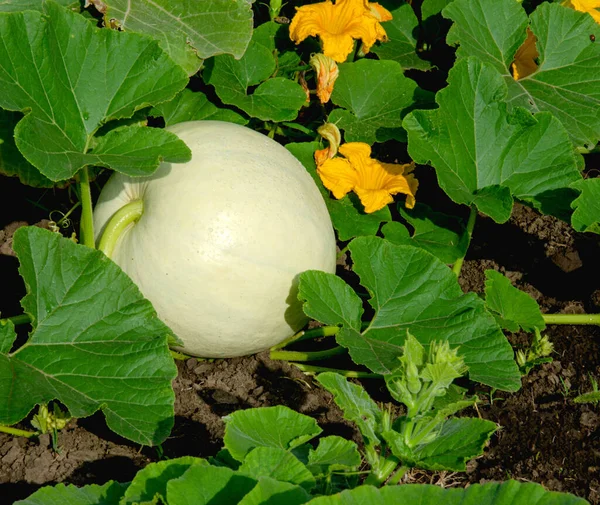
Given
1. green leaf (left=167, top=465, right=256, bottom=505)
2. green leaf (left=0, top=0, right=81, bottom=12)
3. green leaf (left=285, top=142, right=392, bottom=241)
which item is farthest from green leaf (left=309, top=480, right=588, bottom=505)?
green leaf (left=0, top=0, right=81, bottom=12)

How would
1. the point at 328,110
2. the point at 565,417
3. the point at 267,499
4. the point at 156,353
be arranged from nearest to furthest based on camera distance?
the point at 267,499
the point at 156,353
the point at 565,417
the point at 328,110

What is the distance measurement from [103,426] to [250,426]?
0.82 metres

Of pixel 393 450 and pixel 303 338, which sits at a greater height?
pixel 393 450

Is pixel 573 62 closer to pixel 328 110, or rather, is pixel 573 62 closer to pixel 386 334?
pixel 328 110

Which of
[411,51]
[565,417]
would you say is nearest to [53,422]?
[565,417]

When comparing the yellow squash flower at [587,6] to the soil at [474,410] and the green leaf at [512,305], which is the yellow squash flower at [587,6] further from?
the green leaf at [512,305]

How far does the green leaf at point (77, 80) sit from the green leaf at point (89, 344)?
11.2 inches

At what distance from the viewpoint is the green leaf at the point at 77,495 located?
5.27 feet

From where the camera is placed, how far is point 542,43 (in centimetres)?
295

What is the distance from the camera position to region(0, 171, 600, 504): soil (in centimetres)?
229

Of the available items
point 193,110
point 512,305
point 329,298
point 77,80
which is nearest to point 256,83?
point 193,110

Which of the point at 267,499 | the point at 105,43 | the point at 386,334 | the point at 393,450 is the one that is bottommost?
the point at 386,334

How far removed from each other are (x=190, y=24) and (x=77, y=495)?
1652 millimetres

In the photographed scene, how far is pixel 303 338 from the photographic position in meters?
2.66
